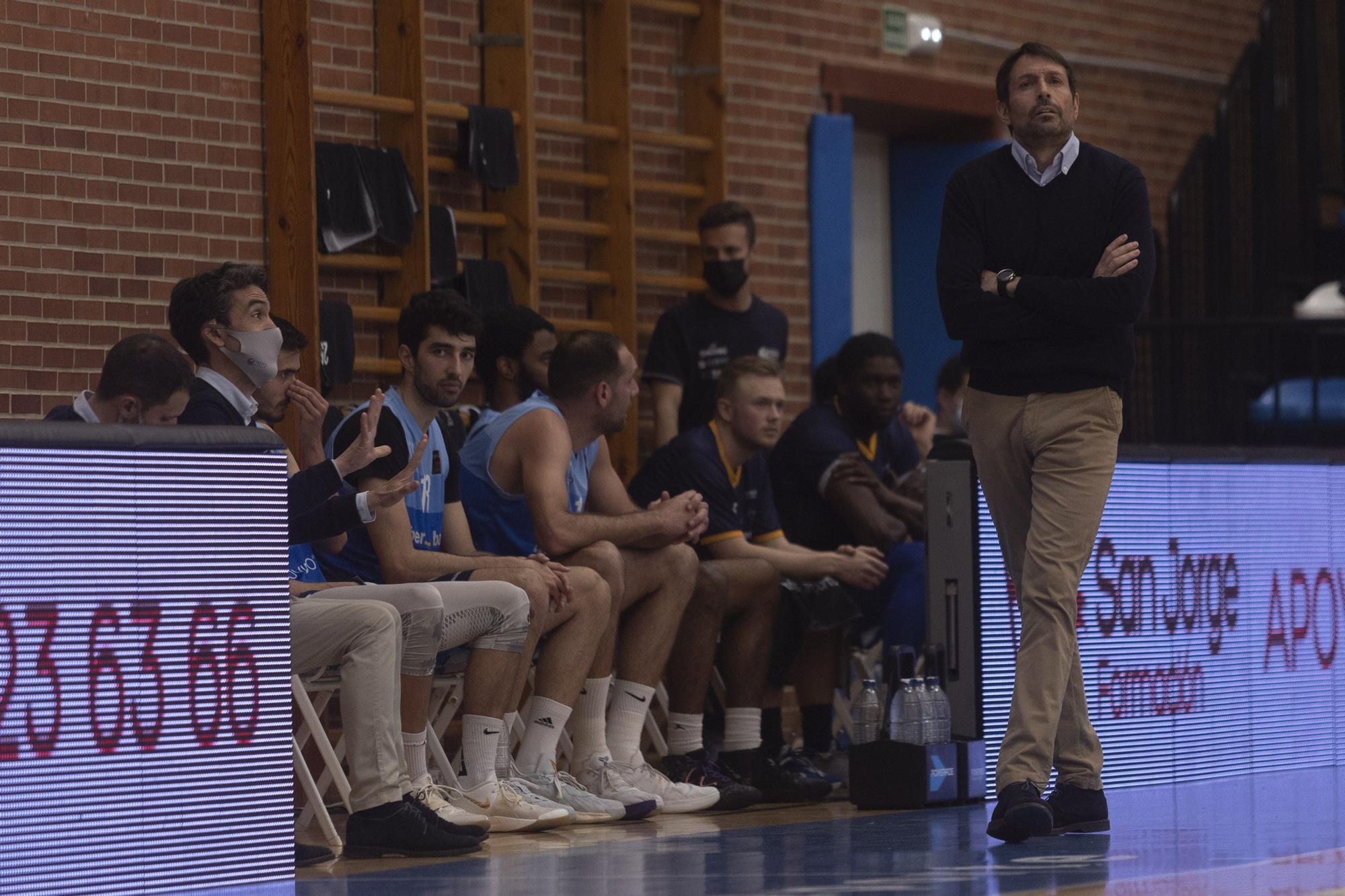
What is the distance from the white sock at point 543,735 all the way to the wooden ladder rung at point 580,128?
118 inches

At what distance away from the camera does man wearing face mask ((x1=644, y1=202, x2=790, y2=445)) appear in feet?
24.7

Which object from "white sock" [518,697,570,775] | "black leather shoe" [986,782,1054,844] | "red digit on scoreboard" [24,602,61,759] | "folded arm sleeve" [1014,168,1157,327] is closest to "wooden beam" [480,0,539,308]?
"white sock" [518,697,570,775]

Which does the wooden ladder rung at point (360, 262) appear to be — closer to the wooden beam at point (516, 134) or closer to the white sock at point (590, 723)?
the wooden beam at point (516, 134)

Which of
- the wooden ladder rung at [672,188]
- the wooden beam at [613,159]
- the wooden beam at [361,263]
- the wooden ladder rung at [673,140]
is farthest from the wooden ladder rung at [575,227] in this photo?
the wooden beam at [361,263]

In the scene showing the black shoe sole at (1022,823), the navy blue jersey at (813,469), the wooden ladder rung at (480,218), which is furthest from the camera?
the wooden ladder rung at (480,218)

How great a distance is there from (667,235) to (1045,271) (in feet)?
11.7


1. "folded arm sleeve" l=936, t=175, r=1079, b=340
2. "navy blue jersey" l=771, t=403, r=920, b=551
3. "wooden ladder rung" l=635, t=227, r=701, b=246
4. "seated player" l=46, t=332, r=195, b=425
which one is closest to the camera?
"seated player" l=46, t=332, r=195, b=425

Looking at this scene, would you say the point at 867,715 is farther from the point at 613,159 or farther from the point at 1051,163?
the point at 613,159

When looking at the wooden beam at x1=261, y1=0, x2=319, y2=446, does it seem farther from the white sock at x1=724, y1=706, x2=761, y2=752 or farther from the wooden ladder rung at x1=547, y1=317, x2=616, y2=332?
the white sock at x1=724, y1=706, x2=761, y2=752

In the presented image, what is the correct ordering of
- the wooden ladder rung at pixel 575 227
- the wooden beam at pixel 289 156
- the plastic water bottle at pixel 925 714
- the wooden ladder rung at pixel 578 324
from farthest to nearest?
the wooden ladder rung at pixel 578 324 < the wooden ladder rung at pixel 575 227 < the wooden beam at pixel 289 156 < the plastic water bottle at pixel 925 714

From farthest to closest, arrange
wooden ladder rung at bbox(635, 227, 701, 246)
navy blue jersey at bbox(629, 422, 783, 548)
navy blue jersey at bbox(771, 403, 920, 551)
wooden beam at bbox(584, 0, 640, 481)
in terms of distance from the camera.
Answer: wooden ladder rung at bbox(635, 227, 701, 246)
wooden beam at bbox(584, 0, 640, 481)
navy blue jersey at bbox(771, 403, 920, 551)
navy blue jersey at bbox(629, 422, 783, 548)

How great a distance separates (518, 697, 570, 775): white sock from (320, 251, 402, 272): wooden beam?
2.14m

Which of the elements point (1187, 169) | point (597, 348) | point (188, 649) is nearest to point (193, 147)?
point (597, 348)

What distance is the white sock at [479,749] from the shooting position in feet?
17.3
